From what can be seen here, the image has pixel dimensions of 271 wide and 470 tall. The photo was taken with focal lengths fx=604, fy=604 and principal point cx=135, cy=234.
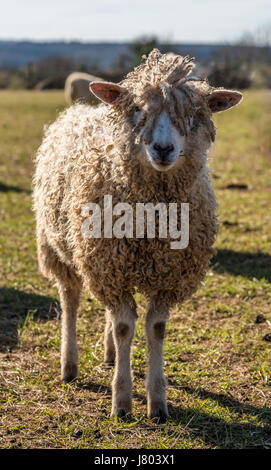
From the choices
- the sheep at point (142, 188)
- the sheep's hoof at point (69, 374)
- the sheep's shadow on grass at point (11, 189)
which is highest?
the sheep at point (142, 188)

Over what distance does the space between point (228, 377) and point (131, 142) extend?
1.86 metres

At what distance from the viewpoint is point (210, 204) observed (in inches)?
147

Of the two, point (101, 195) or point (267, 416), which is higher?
point (101, 195)

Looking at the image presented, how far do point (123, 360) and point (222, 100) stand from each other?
5.42 feet

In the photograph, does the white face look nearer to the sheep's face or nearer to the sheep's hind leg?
the sheep's face

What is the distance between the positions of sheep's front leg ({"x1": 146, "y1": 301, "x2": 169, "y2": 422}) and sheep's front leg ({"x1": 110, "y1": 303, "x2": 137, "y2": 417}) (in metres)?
0.13

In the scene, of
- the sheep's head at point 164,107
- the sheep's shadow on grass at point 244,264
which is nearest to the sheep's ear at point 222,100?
the sheep's head at point 164,107

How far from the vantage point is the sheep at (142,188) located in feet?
10.6

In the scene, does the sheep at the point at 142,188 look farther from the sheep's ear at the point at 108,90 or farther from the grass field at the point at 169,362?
the grass field at the point at 169,362

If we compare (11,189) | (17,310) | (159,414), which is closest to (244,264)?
(17,310)

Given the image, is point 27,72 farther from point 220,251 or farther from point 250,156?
point 220,251

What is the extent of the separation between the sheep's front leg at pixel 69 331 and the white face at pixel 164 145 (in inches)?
61.2

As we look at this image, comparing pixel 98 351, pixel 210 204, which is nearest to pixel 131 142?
pixel 210 204

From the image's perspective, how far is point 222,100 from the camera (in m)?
3.53
